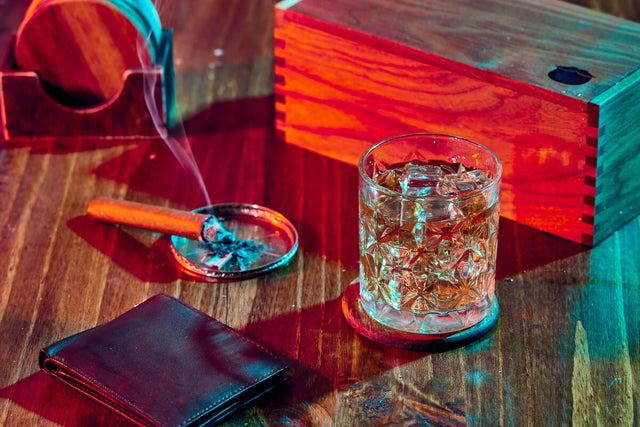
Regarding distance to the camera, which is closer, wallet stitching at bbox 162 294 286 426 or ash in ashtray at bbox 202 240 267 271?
wallet stitching at bbox 162 294 286 426

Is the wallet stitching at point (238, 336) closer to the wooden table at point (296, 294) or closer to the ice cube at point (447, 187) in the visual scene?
the wooden table at point (296, 294)

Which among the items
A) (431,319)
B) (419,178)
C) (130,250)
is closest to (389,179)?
(419,178)

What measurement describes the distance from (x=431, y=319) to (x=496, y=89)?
16.4 inches

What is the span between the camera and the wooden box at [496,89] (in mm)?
1335

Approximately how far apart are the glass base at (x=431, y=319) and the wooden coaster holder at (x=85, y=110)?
26.3 inches

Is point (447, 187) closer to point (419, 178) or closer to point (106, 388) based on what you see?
point (419, 178)

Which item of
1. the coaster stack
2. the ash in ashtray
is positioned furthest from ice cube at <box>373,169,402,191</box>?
the coaster stack

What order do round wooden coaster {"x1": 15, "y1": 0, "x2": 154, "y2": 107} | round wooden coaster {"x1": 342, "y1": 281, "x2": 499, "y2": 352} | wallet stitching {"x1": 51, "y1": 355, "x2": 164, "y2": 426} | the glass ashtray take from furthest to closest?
round wooden coaster {"x1": 15, "y1": 0, "x2": 154, "y2": 107}
the glass ashtray
round wooden coaster {"x1": 342, "y1": 281, "x2": 499, "y2": 352}
wallet stitching {"x1": 51, "y1": 355, "x2": 164, "y2": 426}

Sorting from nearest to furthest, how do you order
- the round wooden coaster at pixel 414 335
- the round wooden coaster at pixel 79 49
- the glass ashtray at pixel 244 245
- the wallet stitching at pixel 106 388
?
the wallet stitching at pixel 106 388, the round wooden coaster at pixel 414 335, the glass ashtray at pixel 244 245, the round wooden coaster at pixel 79 49

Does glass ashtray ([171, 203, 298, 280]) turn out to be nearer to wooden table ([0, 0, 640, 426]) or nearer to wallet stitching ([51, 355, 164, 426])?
wooden table ([0, 0, 640, 426])

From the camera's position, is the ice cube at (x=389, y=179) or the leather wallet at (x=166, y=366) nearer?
the leather wallet at (x=166, y=366)

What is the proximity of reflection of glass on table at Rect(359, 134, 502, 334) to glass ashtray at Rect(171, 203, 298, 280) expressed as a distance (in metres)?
0.18

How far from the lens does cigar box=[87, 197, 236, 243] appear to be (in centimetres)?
133

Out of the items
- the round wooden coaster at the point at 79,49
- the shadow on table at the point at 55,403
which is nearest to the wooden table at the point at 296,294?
the shadow on table at the point at 55,403
